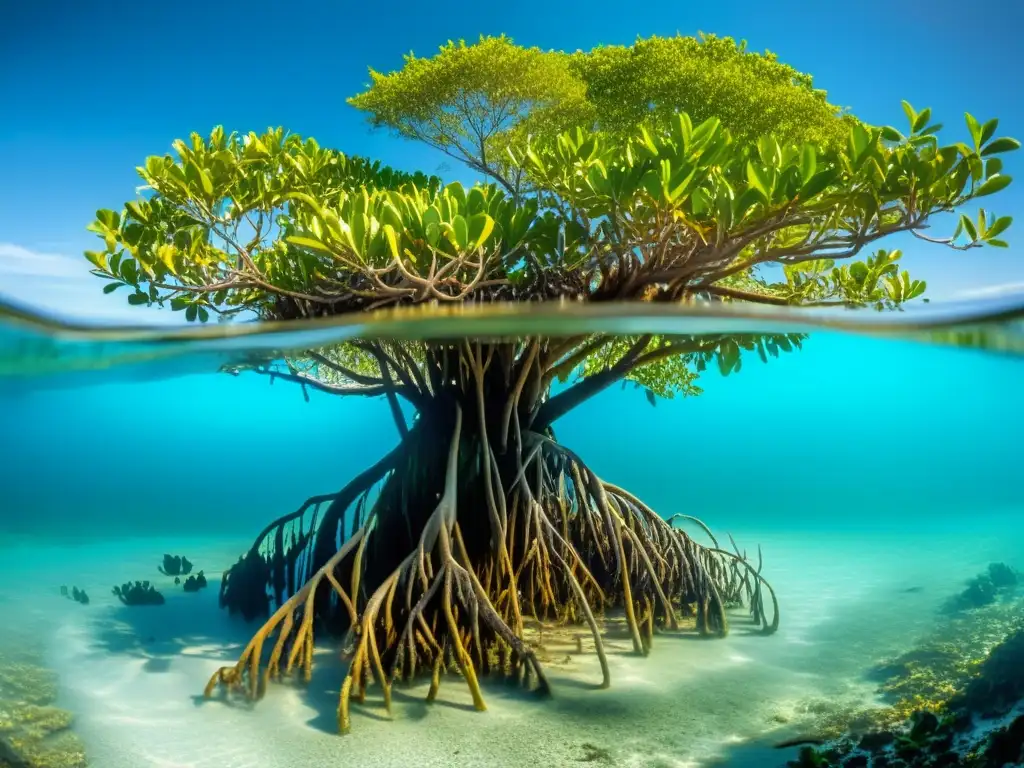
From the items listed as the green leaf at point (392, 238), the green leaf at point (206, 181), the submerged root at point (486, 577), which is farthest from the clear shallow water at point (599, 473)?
the green leaf at point (206, 181)

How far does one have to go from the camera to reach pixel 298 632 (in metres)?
3.24

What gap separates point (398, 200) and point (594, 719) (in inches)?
110

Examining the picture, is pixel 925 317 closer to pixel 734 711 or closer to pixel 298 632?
pixel 734 711

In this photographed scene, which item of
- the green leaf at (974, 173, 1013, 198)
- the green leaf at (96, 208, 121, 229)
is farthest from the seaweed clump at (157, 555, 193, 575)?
the green leaf at (974, 173, 1013, 198)

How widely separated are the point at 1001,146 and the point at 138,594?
476 cm

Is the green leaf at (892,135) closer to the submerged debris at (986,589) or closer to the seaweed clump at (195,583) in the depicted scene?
the submerged debris at (986,589)

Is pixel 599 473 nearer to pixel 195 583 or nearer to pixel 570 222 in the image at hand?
pixel 570 222

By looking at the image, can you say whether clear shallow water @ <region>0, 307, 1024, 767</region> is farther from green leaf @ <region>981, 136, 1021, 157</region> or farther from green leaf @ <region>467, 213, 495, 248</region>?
green leaf @ <region>981, 136, 1021, 157</region>

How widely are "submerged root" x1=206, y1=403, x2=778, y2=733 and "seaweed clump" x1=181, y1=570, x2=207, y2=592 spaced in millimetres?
363

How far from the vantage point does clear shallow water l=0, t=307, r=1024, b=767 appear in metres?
2.61

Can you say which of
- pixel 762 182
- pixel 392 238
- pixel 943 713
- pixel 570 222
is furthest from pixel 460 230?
pixel 943 713

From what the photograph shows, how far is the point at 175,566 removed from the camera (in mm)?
3447

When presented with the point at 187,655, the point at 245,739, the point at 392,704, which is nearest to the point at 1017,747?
the point at 392,704

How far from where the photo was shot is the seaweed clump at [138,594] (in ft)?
10.3
